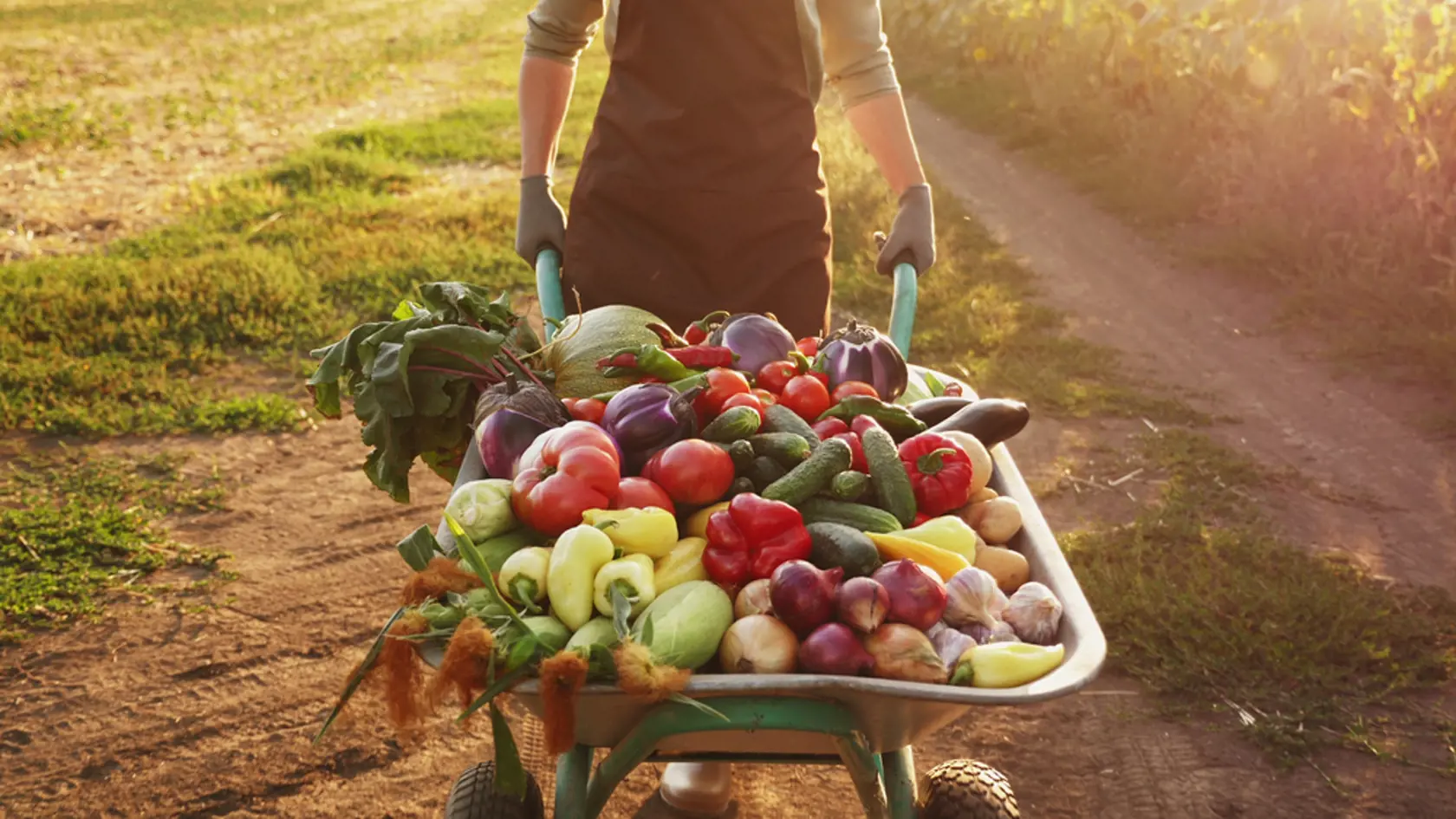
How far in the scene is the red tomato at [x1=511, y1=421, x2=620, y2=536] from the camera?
2137mm

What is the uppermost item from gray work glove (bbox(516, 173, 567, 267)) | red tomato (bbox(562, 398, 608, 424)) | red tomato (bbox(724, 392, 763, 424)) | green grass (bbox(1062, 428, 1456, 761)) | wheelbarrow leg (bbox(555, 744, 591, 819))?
gray work glove (bbox(516, 173, 567, 267))

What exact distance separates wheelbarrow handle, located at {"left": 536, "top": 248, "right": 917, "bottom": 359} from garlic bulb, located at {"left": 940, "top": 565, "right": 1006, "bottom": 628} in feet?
3.64

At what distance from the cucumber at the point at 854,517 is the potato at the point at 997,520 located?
0.67ft

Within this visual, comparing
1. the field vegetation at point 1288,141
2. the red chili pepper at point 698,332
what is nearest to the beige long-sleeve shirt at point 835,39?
the red chili pepper at point 698,332

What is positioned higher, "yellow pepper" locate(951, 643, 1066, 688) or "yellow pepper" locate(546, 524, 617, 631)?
"yellow pepper" locate(546, 524, 617, 631)

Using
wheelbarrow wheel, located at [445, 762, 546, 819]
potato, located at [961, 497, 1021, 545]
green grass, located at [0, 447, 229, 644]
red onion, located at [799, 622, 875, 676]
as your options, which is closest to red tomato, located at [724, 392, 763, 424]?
potato, located at [961, 497, 1021, 545]

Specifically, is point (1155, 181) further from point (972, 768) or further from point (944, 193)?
point (972, 768)

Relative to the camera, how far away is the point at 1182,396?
242 inches

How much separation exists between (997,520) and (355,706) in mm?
2113

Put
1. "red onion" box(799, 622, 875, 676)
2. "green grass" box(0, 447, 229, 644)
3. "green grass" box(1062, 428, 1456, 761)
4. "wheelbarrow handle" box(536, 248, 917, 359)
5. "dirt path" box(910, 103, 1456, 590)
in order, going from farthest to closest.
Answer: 1. "dirt path" box(910, 103, 1456, 590)
2. "green grass" box(0, 447, 229, 644)
3. "green grass" box(1062, 428, 1456, 761)
4. "wheelbarrow handle" box(536, 248, 917, 359)
5. "red onion" box(799, 622, 875, 676)

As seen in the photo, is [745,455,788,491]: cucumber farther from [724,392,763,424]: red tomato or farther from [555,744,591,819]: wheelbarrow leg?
[555,744,591,819]: wheelbarrow leg

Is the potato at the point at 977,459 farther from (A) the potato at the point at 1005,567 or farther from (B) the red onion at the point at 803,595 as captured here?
(B) the red onion at the point at 803,595

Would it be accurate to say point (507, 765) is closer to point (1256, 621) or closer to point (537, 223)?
point (537, 223)

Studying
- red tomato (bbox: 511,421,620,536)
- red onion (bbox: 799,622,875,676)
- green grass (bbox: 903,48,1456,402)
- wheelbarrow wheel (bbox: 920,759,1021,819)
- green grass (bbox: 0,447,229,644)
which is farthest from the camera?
green grass (bbox: 903,48,1456,402)
